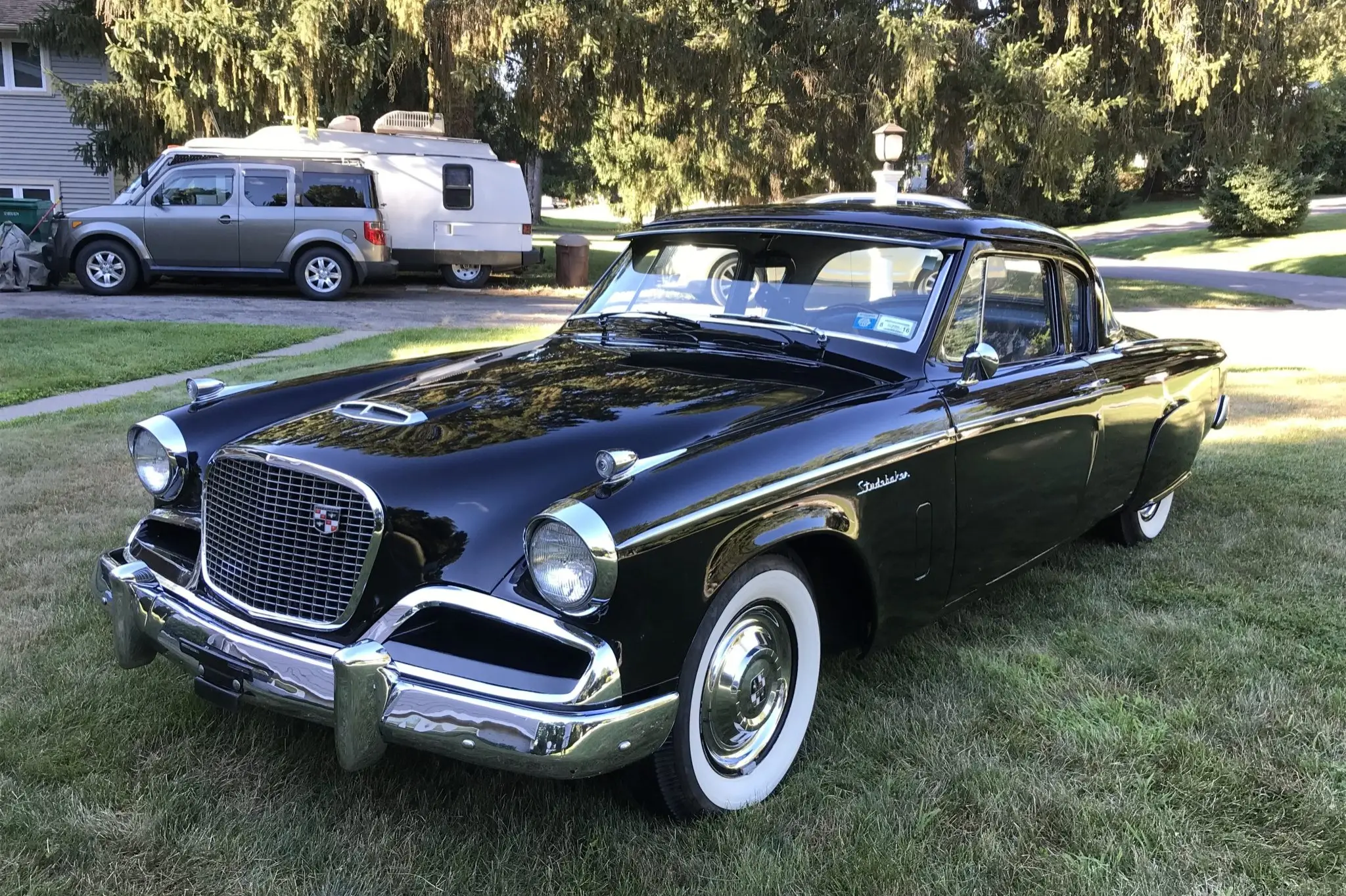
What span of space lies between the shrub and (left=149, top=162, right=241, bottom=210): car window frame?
3132 centimetres

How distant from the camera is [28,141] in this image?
850 inches

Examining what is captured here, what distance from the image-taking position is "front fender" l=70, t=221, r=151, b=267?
14.8 meters

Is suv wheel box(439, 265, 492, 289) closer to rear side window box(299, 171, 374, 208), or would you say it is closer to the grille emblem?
rear side window box(299, 171, 374, 208)

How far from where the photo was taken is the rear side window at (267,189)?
15.2 m

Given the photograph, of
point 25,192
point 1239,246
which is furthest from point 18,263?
point 1239,246

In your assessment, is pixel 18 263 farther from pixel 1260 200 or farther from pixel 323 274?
pixel 1260 200

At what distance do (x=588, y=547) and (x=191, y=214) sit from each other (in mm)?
15026

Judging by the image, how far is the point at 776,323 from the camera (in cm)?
357

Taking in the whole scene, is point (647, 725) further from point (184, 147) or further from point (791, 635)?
point (184, 147)

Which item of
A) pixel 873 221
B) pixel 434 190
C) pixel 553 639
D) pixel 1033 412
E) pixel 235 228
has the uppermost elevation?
pixel 434 190

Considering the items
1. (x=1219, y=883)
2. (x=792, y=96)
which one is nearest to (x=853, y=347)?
(x=1219, y=883)

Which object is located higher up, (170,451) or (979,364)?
(979,364)

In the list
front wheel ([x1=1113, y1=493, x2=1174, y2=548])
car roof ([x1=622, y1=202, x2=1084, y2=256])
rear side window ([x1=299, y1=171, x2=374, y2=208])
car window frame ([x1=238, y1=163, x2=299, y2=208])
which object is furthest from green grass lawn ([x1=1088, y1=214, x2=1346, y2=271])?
car roof ([x1=622, y1=202, x2=1084, y2=256])

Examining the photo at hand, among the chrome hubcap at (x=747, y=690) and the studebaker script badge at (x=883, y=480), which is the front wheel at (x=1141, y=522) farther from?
the chrome hubcap at (x=747, y=690)
